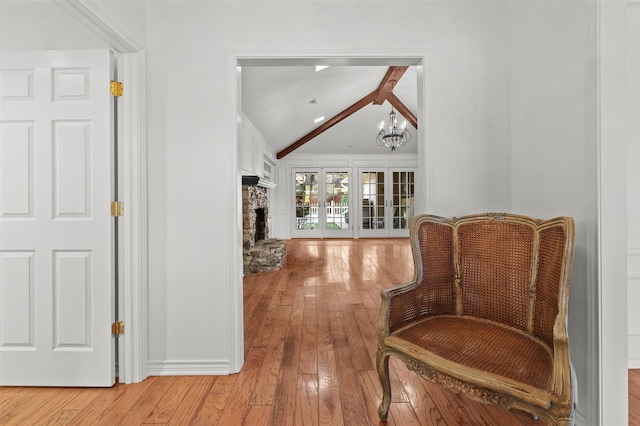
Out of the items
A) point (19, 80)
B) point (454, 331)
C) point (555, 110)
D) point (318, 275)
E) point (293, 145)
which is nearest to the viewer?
point (454, 331)

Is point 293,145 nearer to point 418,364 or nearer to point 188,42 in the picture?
point 188,42

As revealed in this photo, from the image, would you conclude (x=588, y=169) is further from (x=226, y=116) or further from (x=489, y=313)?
(x=226, y=116)

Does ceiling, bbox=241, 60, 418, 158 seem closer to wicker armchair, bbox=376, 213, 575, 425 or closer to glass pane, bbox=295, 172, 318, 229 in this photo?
glass pane, bbox=295, 172, 318, 229

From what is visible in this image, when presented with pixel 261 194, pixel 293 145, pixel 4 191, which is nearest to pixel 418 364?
pixel 4 191

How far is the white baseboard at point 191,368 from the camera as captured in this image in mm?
1928

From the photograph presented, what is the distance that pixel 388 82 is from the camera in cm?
605

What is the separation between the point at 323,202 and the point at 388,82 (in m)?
4.06

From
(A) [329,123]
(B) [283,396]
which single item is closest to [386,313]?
(B) [283,396]

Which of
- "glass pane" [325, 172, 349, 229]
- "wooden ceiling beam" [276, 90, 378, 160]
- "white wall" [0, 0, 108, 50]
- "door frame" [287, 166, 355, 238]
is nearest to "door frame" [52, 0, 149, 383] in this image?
"white wall" [0, 0, 108, 50]

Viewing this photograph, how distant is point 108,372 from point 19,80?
5.66 feet

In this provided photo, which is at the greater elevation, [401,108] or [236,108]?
[401,108]

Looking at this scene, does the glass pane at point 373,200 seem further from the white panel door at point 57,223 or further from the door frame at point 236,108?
the white panel door at point 57,223

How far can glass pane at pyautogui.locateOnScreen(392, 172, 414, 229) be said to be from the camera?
9234 mm

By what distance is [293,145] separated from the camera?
8.68m
